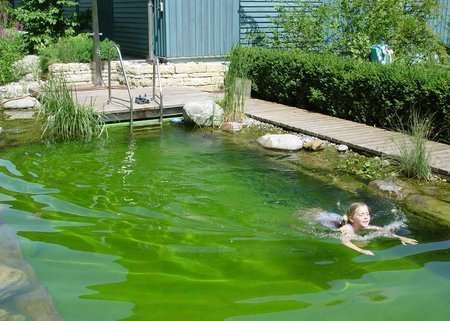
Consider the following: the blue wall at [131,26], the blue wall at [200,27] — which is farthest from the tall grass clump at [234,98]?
the blue wall at [131,26]

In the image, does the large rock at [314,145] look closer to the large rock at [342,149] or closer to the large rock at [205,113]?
the large rock at [342,149]

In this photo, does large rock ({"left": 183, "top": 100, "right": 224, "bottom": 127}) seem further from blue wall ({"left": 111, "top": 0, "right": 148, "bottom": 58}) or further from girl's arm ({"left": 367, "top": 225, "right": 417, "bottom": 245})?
girl's arm ({"left": 367, "top": 225, "right": 417, "bottom": 245})

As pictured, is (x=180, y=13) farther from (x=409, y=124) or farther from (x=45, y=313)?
(x=45, y=313)

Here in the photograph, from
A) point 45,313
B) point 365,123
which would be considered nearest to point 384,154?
point 365,123

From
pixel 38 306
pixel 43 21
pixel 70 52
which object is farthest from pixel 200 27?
pixel 38 306

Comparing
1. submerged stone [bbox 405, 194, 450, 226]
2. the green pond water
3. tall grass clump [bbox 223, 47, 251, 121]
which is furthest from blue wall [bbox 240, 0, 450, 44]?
submerged stone [bbox 405, 194, 450, 226]

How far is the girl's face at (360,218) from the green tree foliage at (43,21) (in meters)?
12.3

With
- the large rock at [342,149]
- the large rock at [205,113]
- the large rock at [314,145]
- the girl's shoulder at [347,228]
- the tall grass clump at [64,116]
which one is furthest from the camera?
the large rock at [205,113]

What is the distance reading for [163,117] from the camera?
1168 cm

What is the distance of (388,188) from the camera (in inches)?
276

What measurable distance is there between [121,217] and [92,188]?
114cm

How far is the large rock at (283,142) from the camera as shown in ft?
30.0

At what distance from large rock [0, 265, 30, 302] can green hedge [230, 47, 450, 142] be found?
6419 mm

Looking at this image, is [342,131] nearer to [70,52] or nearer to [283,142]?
[283,142]
